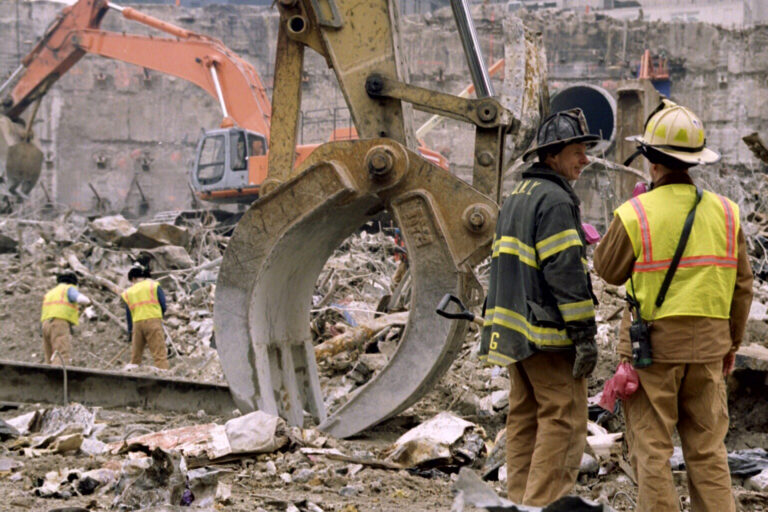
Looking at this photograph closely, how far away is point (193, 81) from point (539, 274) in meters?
15.1

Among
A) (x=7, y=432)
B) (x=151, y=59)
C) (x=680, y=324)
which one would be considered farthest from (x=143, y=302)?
(x=151, y=59)

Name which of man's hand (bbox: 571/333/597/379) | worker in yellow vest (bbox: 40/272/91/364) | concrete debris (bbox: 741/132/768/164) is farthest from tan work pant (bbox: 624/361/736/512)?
worker in yellow vest (bbox: 40/272/91/364)

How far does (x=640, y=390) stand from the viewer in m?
3.17

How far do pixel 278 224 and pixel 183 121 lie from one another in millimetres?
20671

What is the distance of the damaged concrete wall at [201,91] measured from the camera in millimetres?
22062

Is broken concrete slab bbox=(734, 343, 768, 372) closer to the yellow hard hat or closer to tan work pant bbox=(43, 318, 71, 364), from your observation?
the yellow hard hat

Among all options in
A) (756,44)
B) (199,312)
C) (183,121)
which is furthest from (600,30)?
(199,312)

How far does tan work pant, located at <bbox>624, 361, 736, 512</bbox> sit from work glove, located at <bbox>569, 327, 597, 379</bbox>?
0.62ft

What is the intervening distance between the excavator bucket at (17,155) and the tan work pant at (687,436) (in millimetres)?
16952

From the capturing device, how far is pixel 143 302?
32.2 ft

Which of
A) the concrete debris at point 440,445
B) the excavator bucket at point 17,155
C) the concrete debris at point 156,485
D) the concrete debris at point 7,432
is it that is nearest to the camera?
the concrete debris at point 156,485

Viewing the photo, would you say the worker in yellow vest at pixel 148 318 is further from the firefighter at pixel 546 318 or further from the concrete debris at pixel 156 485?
the firefighter at pixel 546 318

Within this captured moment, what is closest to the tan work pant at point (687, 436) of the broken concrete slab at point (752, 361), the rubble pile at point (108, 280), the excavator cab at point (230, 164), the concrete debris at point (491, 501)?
the concrete debris at point (491, 501)

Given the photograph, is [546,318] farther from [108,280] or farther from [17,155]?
[17,155]
